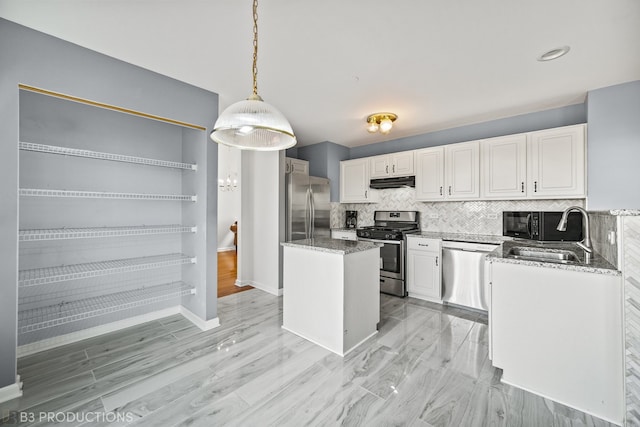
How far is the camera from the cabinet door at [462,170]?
360cm

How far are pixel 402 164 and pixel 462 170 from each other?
90 cm

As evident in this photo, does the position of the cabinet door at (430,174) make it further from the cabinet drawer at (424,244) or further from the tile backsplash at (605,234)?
the tile backsplash at (605,234)

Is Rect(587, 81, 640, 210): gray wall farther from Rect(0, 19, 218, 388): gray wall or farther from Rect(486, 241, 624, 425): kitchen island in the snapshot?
Rect(0, 19, 218, 388): gray wall

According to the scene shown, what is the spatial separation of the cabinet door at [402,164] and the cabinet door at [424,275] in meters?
1.29

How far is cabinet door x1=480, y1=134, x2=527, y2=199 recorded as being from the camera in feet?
10.7

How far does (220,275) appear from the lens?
5.03 meters

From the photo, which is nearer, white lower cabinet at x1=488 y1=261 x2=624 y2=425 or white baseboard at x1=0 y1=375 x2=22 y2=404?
white lower cabinet at x1=488 y1=261 x2=624 y2=425

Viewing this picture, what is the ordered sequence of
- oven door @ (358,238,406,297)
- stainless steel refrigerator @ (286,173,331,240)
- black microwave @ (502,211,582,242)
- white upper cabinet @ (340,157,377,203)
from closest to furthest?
black microwave @ (502,211,582,242)
oven door @ (358,238,406,297)
stainless steel refrigerator @ (286,173,331,240)
white upper cabinet @ (340,157,377,203)

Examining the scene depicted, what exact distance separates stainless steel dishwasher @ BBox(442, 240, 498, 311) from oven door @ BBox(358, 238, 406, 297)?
0.55 meters

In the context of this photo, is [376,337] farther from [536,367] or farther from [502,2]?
[502,2]

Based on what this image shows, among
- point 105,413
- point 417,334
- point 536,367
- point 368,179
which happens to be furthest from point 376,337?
point 368,179

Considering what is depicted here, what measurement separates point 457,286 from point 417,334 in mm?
1143

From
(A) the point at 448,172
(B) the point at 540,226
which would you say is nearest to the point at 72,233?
(A) the point at 448,172

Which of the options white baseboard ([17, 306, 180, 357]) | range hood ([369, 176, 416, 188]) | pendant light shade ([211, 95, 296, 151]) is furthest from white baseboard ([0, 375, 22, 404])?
range hood ([369, 176, 416, 188])
